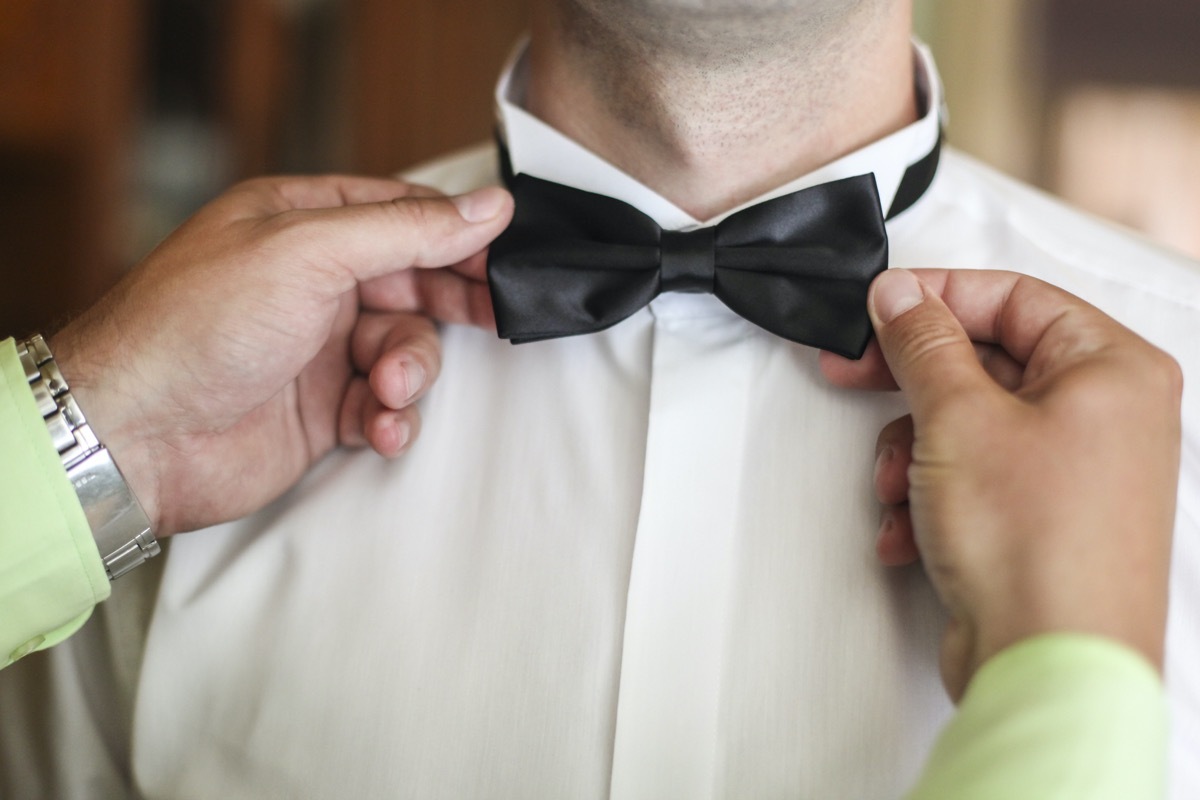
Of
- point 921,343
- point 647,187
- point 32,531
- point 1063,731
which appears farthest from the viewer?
point 647,187

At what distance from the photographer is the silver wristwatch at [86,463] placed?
2.98 feet

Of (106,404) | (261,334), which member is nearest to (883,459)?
(261,334)

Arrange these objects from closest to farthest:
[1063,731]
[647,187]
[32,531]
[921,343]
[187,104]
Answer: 1. [1063,731]
2. [921,343]
3. [32,531]
4. [647,187]
5. [187,104]

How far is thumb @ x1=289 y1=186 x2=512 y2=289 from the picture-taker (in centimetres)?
91

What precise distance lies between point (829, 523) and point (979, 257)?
0.35 meters

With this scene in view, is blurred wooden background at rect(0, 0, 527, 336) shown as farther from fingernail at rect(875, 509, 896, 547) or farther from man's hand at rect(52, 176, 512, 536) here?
fingernail at rect(875, 509, 896, 547)

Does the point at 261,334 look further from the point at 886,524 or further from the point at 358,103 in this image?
the point at 358,103

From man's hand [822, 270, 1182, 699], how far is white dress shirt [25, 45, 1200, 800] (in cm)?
14

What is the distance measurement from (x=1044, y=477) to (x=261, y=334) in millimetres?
677

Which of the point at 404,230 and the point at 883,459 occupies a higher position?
the point at 404,230

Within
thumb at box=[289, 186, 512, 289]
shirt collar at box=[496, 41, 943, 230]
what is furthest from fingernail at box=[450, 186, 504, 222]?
shirt collar at box=[496, 41, 943, 230]

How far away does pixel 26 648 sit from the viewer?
37.0 inches

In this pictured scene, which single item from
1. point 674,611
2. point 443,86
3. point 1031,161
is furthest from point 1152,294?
point 443,86

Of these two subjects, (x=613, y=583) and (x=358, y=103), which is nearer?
(x=613, y=583)
